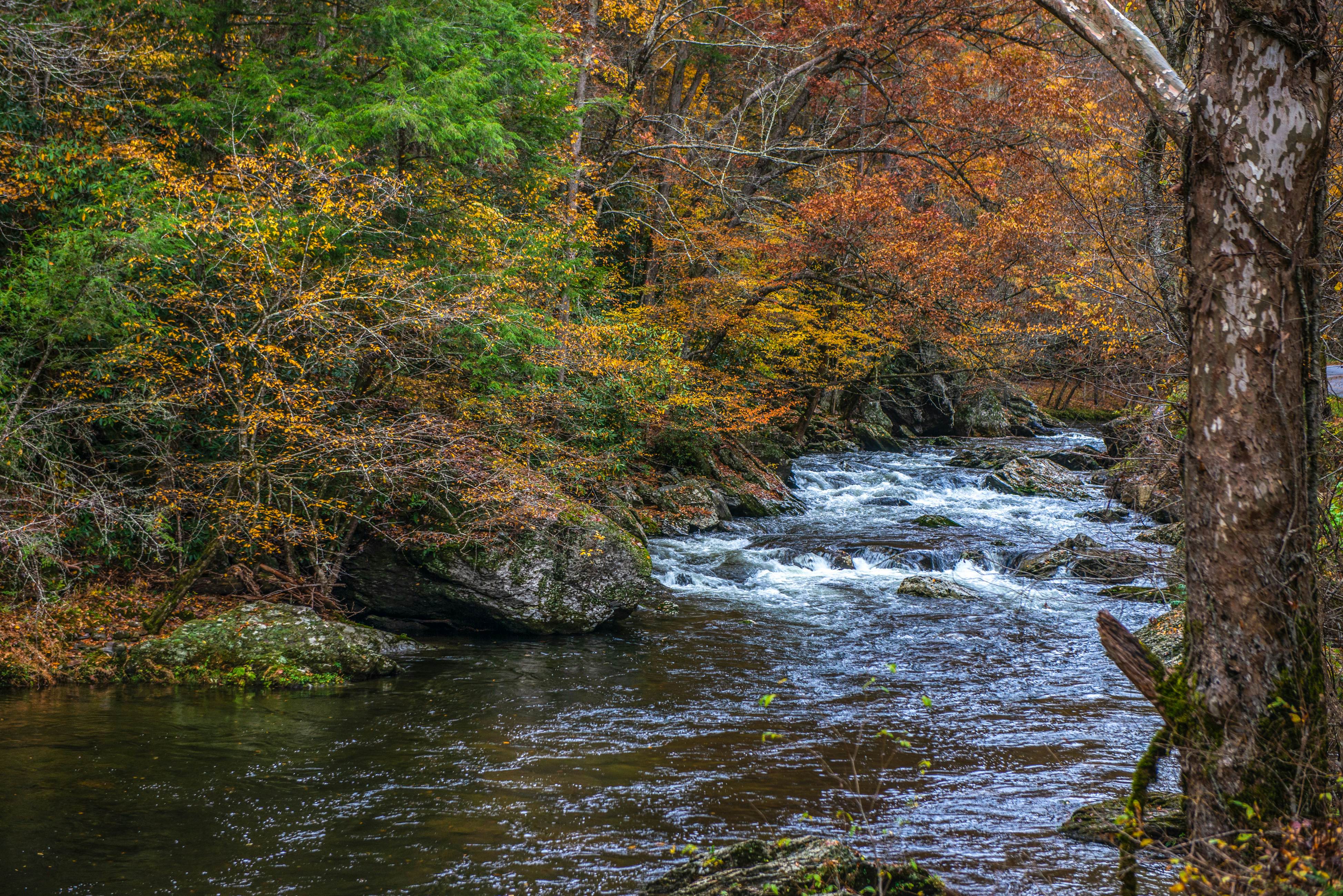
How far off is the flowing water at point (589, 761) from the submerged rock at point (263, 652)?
334mm

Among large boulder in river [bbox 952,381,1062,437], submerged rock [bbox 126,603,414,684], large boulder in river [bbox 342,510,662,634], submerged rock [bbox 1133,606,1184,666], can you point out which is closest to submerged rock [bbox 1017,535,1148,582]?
submerged rock [bbox 1133,606,1184,666]

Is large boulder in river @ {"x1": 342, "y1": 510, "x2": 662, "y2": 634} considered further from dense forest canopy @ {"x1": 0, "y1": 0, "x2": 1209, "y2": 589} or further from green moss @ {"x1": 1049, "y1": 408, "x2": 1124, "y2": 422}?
green moss @ {"x1": 1049, "y1": 408, "x2": 1124, "y2": 422}

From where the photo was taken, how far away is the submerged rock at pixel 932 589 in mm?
12859

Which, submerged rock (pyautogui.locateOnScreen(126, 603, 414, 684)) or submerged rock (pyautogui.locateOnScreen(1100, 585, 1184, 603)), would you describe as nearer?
submerged rock (pyautogui.locateOnScreen(126, 603, 414, 684))

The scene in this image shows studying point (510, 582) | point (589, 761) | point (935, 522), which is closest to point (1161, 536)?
point (935, 522)

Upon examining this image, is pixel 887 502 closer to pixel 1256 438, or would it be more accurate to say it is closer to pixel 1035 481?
pixel 1035 481

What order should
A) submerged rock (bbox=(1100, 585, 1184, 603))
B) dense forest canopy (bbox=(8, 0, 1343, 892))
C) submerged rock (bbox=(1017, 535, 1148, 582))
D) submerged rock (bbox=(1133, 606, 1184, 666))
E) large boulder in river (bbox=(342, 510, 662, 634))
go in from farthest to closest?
1. submerged rock (bbox=(1017, 535, 1148, 582))
2. submerged rock (bbox=(1100, 585, 1184, 603))
3. large boulder in river (bbox=(342, 510, 662, 634))
4. submerged rock (bbox=(1133, 606, 1184, 666))
5. dense forest canopy (bbox=(8, 0, 1343, 892))

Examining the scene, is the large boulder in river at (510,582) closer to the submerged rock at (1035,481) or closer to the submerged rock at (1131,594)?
the submerged rock at (1131,594)

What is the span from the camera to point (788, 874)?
13.3ft

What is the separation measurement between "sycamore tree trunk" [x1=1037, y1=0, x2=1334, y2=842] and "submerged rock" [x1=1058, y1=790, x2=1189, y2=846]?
3.97ft

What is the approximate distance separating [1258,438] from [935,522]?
46.3 ft

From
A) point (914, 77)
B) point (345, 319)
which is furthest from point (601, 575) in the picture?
point (914, 77)

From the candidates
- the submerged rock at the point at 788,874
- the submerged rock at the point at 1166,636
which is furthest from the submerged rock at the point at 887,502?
the submerged rock at the point at 788,874

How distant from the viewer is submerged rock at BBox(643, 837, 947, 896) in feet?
13.1
